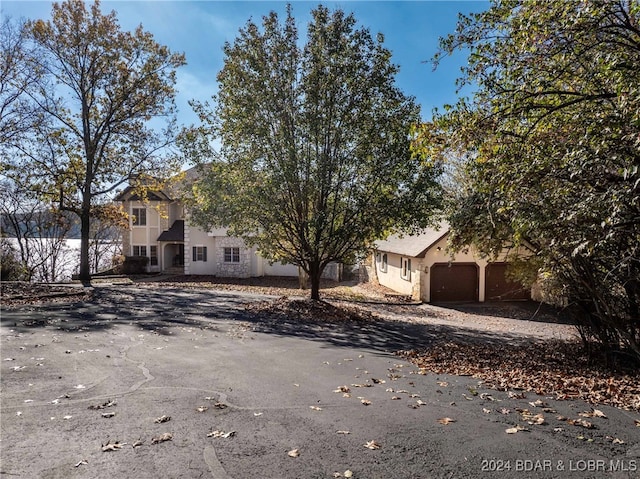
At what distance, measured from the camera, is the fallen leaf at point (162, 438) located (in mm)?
4426

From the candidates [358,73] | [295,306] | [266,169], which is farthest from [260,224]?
[358,73]

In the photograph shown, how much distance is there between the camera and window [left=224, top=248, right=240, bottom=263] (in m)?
32.1

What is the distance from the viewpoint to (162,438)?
4.50 metres

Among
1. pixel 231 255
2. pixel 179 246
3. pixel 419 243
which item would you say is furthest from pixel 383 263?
pixel 179 246

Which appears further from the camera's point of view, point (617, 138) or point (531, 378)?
point (531, 378)

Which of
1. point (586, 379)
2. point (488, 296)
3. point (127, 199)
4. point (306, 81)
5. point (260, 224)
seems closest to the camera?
point (586, 379)

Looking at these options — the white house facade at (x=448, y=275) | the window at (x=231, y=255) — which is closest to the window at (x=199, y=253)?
the window at (x=231, y=255)

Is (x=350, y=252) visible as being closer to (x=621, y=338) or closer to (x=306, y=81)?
(x=306, y=81)

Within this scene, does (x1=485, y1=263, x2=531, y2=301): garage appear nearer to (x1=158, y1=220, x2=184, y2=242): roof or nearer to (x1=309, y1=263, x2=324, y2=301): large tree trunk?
(x1=309, y1=263, x2=324, y2=301): large tree trunk

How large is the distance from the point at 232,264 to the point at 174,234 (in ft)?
19.6

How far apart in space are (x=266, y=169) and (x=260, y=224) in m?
2.19

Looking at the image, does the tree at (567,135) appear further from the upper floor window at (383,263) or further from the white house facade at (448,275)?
the upper floor window at (383,263)

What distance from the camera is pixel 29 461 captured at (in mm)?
3992

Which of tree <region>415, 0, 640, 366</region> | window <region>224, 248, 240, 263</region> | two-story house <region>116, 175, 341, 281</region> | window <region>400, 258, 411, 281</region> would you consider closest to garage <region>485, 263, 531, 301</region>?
window <region>400, 258, 411, 281</region>
